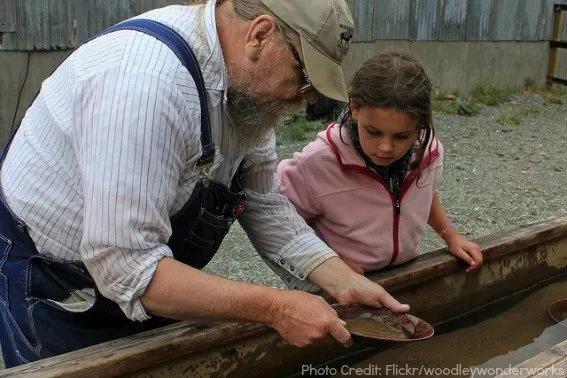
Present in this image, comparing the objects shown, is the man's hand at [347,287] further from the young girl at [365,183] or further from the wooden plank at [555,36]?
the wooden plank at [555,36]

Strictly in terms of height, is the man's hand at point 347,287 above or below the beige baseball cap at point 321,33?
below

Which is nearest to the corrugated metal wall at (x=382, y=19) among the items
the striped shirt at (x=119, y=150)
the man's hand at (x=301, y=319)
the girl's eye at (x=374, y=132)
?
the girl's eye at (x=374, y=132)

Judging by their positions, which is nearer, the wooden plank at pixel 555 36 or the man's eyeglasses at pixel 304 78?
the man's eyeglasses at pixel 304 78

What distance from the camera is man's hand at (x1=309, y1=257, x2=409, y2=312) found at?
269 centimetres

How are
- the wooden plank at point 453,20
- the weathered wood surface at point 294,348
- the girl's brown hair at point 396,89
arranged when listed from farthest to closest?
1. the wooden plank at point 453,20
2. the girl's brown hair at point 396,89
3. the weathered wood surface at point 294,348

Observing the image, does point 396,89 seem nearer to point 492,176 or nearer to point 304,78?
point 304,78

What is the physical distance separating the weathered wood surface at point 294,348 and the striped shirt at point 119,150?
317 millimetres

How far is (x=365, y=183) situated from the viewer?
3096 mm

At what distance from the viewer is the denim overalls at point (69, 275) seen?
2188 millimetres

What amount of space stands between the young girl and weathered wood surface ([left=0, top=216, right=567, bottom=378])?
0.17 m

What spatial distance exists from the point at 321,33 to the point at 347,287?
1.03m

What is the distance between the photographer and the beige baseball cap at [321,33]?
2.00 m

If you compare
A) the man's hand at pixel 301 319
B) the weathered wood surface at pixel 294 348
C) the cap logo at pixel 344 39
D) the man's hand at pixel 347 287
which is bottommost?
the weathered wood surface at pixel 294 348

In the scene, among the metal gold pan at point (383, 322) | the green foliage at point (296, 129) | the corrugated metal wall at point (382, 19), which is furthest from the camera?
the green foliage at point (296, 129)
